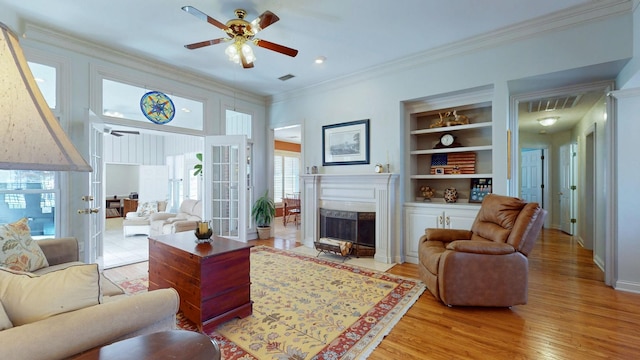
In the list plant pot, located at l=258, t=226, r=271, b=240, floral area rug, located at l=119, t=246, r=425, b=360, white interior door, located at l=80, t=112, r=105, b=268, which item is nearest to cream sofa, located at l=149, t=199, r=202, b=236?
plant pot, located at l=258, t=226, r=271, b=240

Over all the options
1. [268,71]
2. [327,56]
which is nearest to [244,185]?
[268,71]

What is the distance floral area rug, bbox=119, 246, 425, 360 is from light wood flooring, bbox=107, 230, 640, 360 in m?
0.18

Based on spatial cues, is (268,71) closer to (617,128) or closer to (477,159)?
(477,159)

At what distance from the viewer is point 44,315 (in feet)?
3.54

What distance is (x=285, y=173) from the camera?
Result: 368 inches

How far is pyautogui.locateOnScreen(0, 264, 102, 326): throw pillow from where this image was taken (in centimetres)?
109

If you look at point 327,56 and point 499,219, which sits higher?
point 327,56

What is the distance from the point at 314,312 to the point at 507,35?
3762 mm

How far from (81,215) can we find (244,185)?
85.5 inches

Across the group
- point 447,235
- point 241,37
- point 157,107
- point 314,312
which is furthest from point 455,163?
point 157,107

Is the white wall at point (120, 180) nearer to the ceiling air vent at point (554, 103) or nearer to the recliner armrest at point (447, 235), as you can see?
the recliner armrest at point (447, 235)

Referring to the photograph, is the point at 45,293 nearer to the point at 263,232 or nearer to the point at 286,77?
the point at 286,77

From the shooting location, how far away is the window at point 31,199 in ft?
10.4

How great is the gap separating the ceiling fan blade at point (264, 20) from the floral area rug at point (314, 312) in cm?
258
